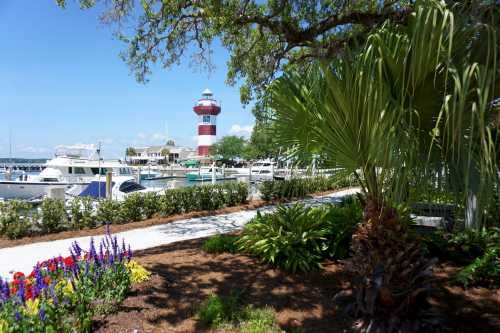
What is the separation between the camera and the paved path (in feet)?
21.5

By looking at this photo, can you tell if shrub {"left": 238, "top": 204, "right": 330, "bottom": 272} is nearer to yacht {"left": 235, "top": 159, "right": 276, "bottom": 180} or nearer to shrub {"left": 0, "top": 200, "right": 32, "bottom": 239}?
yacht {"left": 235, "top": 159, "right": 276, "bottom": 180}

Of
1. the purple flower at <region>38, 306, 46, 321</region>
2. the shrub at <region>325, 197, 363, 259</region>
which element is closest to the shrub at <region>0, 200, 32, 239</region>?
the purple flower at <region>38, 306, 46, 321</region>

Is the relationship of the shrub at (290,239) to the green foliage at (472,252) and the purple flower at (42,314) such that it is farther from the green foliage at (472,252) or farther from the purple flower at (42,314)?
the purple flower at (42,314)

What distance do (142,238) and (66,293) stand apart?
470 cm

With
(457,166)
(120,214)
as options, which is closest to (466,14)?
(457,166)

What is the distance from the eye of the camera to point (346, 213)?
21.7 ft

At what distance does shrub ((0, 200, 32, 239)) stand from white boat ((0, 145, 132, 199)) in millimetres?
11748

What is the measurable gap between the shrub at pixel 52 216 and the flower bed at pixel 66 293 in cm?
496

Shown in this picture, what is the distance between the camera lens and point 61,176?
74.9 feet

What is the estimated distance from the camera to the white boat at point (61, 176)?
2112 cm

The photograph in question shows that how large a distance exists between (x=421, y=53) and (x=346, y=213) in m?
4.89

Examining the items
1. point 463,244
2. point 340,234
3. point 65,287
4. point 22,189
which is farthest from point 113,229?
point 22,189

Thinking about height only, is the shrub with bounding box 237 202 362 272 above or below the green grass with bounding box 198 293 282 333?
above

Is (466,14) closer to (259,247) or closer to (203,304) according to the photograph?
(203,304)
